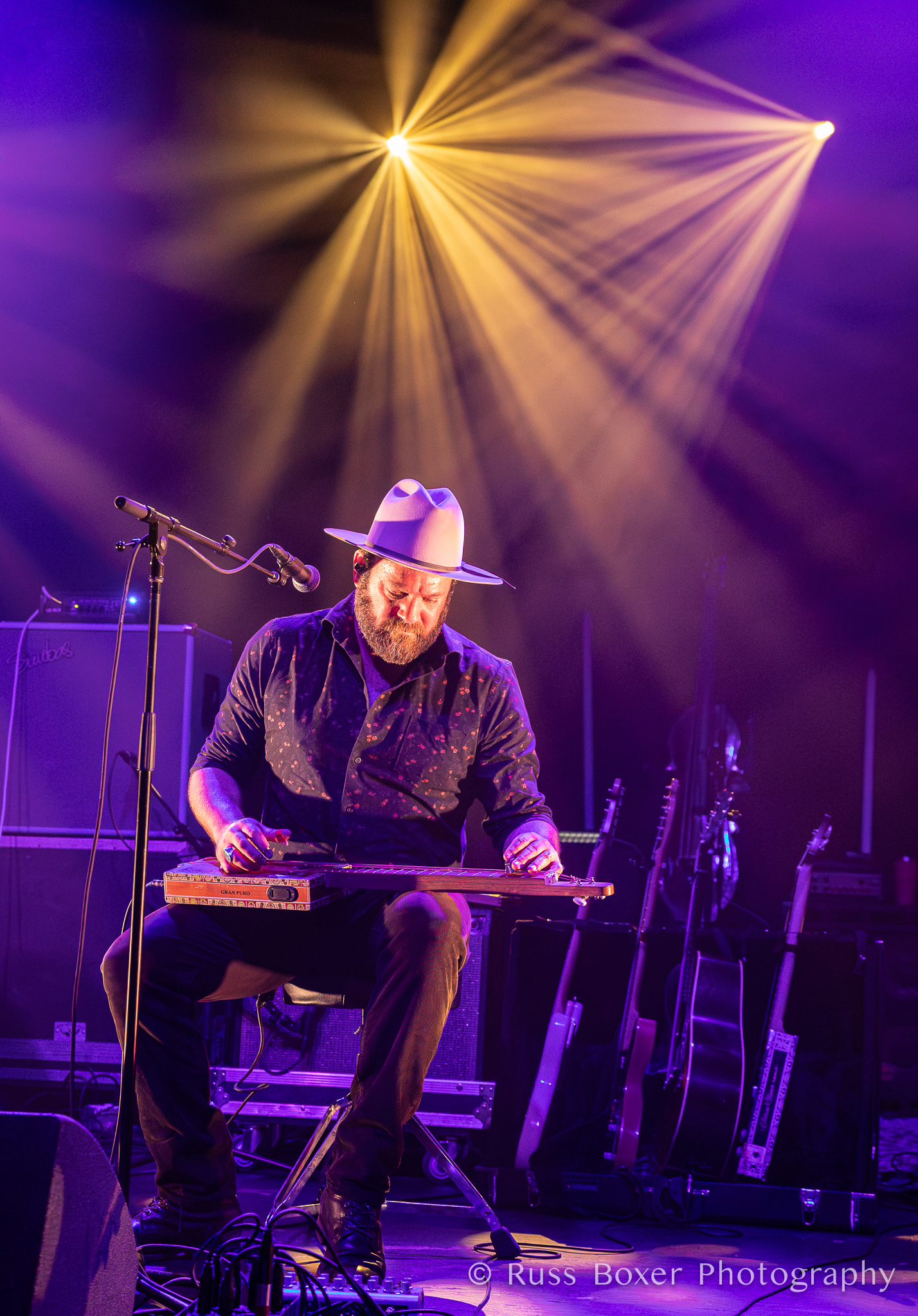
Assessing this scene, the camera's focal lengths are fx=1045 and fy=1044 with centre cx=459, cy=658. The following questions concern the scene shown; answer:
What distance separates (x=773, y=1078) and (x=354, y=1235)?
1.75 meters

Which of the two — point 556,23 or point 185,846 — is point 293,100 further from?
point 185,846

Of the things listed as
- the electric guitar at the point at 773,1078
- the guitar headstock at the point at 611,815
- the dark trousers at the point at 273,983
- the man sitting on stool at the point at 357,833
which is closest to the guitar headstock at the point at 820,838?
the electric guitar at the point at 773,1078

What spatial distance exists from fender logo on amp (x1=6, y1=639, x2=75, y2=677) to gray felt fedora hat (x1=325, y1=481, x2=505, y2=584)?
1.64 meters

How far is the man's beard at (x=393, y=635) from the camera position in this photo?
120 inches

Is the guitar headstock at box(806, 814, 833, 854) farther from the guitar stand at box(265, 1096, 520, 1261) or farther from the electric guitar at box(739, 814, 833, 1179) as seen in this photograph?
the guitar stand at box(265, 1096, 520, 1261)

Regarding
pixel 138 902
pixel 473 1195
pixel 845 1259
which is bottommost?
pixel 845 1259

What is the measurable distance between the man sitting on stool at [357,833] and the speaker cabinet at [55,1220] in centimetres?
81

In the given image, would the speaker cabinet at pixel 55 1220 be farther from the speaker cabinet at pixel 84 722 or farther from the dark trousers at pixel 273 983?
the speaker cabinet at pixel 84 722

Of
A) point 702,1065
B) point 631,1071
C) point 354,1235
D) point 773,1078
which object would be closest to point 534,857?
point 354,1235

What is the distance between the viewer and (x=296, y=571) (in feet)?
8.68

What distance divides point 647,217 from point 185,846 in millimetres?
3330

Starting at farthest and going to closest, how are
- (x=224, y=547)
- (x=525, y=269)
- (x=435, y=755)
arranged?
(x=525, y=269)
(x=435, y=755)
(x=224, y=547)

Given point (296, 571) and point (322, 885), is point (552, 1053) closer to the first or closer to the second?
point (322, 885)

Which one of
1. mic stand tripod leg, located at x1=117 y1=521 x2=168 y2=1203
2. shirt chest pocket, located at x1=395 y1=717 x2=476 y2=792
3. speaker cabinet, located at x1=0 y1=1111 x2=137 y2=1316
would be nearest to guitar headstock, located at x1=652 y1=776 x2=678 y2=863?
shirt chest pocket, located at x1=395 y1=717 x2=476 y2=792
